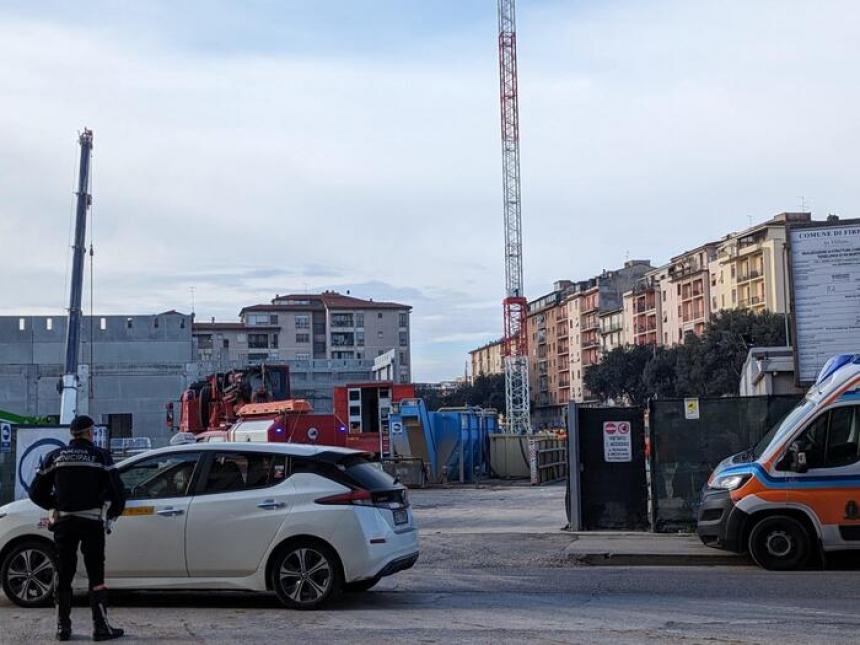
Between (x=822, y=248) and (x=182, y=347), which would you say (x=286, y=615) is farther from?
(x=182, y=347)

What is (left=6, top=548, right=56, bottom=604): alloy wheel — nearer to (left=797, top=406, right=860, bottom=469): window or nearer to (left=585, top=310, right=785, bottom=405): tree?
(left=797, top=406, right=860, bottom=469): window

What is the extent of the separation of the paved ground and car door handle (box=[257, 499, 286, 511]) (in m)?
0.98

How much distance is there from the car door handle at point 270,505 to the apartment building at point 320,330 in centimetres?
13879

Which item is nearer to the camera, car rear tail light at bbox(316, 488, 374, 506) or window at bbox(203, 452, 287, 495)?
car rear tail light at bbox(316, 488, 374, 506)

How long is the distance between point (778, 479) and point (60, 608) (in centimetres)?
854

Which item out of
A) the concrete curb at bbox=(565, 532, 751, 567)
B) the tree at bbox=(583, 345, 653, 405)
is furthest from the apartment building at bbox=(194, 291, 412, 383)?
the concrete curb at bbox=(565, 532, 751, 567)

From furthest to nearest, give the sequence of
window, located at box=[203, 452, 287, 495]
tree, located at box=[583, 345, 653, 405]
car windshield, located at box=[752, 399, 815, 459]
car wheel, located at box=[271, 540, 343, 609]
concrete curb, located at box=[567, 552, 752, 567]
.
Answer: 1. tree, located at box=[583, 345, 653, 405]
2. concrete curb, located at box=[567, 552, 752, 567]
3. car windshield, located at box=[752, 399, 815, 459]
4. window, located at box=[203, 452, 287, 495]
5. car wheel, located at box=[271, 540, 343, 609]

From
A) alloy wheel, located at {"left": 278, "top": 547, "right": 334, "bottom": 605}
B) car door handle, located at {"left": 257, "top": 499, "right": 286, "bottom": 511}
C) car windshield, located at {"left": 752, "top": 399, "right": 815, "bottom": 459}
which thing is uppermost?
car windshield, located at {"left": 752, "top": 399, "right": 815, "bottom": 459}

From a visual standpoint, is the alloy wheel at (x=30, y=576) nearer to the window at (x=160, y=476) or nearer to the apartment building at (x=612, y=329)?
the window at (x=160, y=476)

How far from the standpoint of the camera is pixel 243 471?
11.2 metres

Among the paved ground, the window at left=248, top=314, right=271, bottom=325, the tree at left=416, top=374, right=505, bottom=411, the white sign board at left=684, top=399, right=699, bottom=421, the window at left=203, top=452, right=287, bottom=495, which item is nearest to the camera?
the paved ground

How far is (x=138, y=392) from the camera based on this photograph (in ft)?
233

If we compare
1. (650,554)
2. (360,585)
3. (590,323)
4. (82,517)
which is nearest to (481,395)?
(590,323)

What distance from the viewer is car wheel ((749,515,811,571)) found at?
544 inches
